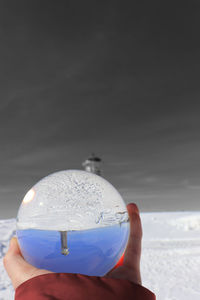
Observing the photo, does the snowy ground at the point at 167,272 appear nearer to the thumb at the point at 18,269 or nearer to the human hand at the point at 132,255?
the thumb at the point at 18,269

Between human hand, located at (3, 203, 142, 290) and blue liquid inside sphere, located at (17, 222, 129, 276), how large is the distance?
0.39 feet

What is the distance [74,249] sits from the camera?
197cm

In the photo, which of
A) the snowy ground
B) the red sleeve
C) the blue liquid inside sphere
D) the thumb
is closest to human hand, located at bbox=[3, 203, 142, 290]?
the thumb

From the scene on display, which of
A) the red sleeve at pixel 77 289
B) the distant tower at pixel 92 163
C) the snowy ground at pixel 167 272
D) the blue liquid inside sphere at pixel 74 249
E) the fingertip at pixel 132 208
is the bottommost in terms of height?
the snowy ground at pixel 167 272

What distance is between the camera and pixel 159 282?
12.2m

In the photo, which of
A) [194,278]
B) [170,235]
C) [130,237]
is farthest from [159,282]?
[170,235]

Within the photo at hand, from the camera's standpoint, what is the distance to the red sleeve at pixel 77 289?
1.36m

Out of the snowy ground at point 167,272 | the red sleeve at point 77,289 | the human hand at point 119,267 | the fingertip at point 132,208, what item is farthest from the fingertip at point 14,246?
the snowy ground at point 167,272

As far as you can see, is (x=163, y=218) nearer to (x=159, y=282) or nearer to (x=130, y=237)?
(x=159, y=282)

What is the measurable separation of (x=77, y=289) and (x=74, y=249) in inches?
23.2

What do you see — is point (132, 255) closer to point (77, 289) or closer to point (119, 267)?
point (119, 267)

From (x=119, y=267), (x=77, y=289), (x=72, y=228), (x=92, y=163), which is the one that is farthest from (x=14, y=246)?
(x=92, y=163)

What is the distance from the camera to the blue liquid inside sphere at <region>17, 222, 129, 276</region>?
199cm

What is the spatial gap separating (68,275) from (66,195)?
27.8 inches
